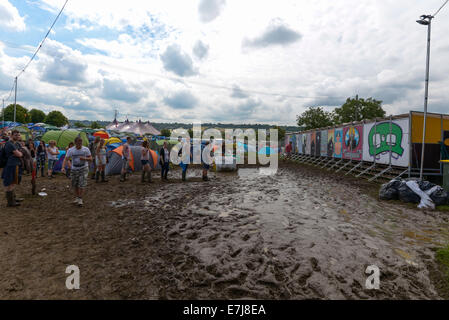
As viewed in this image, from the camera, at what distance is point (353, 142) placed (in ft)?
52.1

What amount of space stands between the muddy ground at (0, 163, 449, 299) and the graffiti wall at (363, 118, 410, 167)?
506cm

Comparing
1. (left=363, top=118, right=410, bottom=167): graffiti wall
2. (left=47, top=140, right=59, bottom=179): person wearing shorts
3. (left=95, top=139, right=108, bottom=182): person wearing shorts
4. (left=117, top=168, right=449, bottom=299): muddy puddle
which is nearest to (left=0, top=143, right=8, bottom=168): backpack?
(left=117, top=168, right=449, bottom=299): muddy puddle

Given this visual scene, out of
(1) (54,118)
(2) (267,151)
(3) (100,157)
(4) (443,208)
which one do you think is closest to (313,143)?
(2) (267,151)

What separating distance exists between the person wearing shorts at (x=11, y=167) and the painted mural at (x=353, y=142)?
1621cm

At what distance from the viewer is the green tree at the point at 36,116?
7600cm

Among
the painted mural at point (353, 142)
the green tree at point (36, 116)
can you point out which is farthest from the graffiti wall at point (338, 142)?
the green tree at point (36, 116)

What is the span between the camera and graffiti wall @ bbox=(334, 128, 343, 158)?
17.6 metres

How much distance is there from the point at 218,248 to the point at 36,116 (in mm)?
95105

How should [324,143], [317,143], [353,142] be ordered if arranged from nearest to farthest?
1. [353,142]
2. [324,143]
3. [317,143]

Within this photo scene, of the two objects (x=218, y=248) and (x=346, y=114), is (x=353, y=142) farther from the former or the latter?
(x=346, y=114)

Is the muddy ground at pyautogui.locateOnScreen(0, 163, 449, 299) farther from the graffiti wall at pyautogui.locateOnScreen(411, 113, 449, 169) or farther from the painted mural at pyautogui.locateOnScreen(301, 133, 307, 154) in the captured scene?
the painted mural at pyautogui.locateOnScreen(301, 133, 307, 154)

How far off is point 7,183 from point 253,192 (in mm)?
7344

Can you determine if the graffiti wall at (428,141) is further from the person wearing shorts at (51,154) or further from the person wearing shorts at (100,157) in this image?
the person wearing shorts at (51,154)
